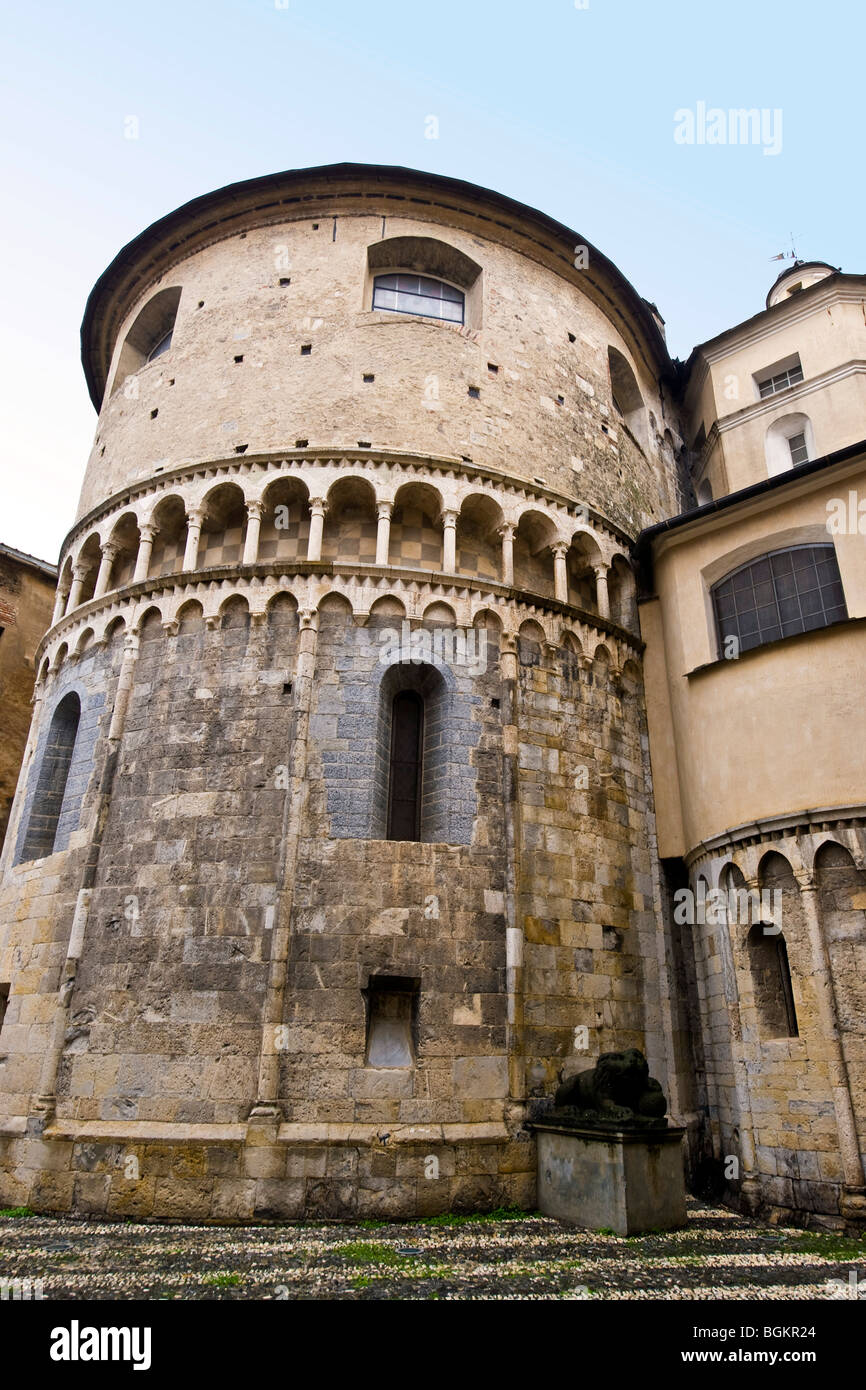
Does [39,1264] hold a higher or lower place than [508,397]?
lower

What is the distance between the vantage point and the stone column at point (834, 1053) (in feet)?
32.1

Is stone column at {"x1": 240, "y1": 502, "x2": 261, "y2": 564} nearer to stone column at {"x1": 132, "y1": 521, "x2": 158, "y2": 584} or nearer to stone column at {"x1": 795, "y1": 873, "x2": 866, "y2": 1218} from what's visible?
stone column at {"x1": 132, "y1": 521, "x2": 158, "y2": 584}

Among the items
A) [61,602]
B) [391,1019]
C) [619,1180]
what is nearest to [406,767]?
[391,1019]

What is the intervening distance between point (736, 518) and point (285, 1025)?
391 inches

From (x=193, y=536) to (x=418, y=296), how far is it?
21.2 feet

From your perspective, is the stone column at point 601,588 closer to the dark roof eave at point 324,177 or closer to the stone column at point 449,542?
the stone column at point 449,542

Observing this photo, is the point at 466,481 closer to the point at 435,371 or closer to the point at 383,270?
the point at 435,371

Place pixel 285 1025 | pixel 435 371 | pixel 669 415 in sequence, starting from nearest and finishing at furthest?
pixel 285 1025, pixel 435 371, pixel 669 415

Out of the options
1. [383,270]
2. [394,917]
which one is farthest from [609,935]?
[383,270]

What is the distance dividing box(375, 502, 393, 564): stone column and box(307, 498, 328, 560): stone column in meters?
0.83

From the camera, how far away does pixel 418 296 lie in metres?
16.2

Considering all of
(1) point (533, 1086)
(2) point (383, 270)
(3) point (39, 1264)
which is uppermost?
(2) point (383, 270)

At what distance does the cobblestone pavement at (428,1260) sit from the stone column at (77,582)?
29.5ft

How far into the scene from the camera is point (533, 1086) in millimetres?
10938
